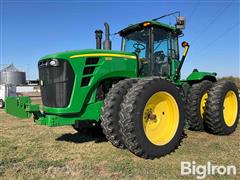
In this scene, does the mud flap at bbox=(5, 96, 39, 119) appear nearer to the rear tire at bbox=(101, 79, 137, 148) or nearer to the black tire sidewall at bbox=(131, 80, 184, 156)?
the rear tire at bbox=(101, 79, 137, 148)

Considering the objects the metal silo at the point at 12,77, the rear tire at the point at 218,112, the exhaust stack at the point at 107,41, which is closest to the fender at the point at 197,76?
the rear tire at the point at 218,112

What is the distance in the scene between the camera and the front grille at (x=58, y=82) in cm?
→ 474

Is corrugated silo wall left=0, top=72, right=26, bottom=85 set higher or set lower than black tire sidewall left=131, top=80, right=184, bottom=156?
higher

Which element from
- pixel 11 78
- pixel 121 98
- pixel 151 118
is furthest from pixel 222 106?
pixel 11 78

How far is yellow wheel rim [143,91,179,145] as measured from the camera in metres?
4.99

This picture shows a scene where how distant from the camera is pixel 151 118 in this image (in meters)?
5.06

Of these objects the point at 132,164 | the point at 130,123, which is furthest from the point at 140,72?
the point at 132,164

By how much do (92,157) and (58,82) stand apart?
1557 mm

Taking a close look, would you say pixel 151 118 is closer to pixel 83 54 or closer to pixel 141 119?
pixel 141 119

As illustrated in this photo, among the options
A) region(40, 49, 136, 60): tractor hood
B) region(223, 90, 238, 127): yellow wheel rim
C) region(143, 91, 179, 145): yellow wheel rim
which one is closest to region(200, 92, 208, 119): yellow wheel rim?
region(223, 90, 238, 127): yellow wheel rim

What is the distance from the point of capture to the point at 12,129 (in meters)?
7.53

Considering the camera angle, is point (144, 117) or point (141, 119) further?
point (144, 117)

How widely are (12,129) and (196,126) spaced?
17.3 feet

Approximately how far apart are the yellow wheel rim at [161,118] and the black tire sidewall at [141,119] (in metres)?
0.08
